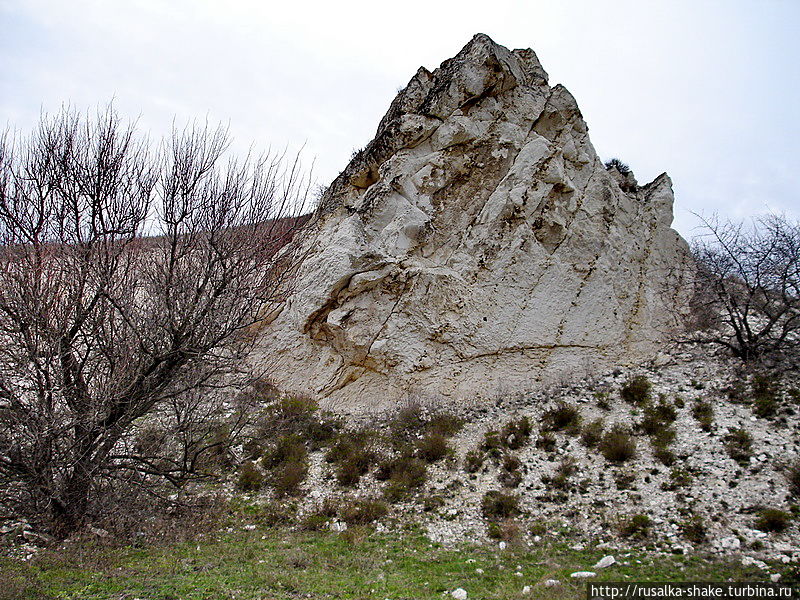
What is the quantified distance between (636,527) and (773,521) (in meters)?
Answer: 1.59

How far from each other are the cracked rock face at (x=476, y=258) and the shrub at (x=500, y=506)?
343 cm

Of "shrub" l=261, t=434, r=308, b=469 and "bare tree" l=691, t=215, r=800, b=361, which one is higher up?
"bare tree" l=691, t=215, r=800, b=361

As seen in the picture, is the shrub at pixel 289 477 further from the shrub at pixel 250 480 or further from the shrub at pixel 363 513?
the shrub at pixel 363 513

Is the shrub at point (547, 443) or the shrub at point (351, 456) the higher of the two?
the shrub at point (547, 443)

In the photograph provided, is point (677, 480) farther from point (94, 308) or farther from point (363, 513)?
point (94, 308)

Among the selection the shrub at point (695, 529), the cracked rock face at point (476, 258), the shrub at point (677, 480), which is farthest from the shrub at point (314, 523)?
the shrub at point (677, 480)

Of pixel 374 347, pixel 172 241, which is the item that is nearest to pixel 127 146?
pixel 172 241

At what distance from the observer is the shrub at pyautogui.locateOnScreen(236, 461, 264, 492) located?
8773 millimetres

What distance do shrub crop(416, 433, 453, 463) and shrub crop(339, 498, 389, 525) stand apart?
4.77 feet

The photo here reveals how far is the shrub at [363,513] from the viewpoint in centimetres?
763

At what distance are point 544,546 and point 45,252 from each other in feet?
24.6

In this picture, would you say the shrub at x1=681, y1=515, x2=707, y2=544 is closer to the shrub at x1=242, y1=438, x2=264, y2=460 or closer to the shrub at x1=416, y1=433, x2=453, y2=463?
the shrub at x1=416, y1=433, x2=453, y2=463

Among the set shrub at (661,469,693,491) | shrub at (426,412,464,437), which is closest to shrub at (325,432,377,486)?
shrub at (426,412,464,437)

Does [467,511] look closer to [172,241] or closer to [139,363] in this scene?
[139,363]
